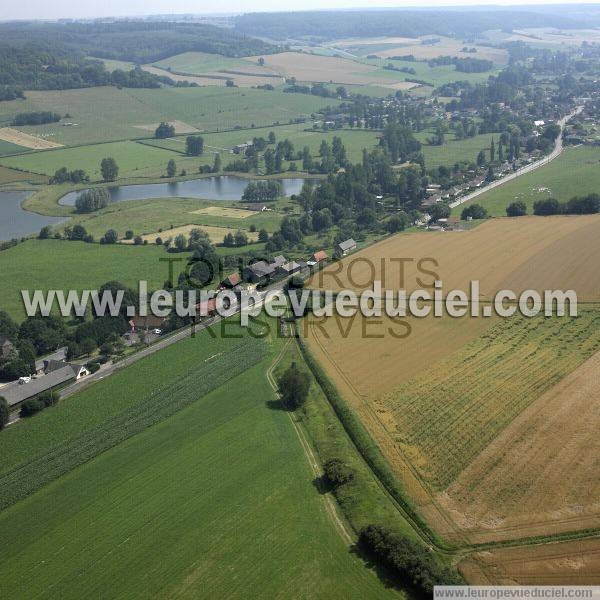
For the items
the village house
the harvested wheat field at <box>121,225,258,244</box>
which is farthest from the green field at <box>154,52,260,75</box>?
the village house

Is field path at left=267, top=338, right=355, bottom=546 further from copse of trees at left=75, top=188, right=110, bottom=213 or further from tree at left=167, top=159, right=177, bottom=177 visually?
tree at left=167, top=159, right=177, bottom=177

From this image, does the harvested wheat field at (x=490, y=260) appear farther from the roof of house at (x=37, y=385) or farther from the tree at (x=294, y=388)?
the roof of house at (x=37, y=385)

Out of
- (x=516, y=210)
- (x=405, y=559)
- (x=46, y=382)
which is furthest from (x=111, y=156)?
(x=405, y=559)

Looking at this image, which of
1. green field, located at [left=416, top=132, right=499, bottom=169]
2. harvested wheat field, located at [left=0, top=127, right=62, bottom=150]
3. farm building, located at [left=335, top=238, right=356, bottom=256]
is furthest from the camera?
harvested wheat field, located at [left=0, top=127, right=62, bottom=150]

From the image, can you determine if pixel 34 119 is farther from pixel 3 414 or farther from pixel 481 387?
pixel 481 387

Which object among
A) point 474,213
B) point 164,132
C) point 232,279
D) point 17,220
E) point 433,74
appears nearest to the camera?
point 232,279

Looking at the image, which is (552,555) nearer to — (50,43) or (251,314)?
→ (251,314)
